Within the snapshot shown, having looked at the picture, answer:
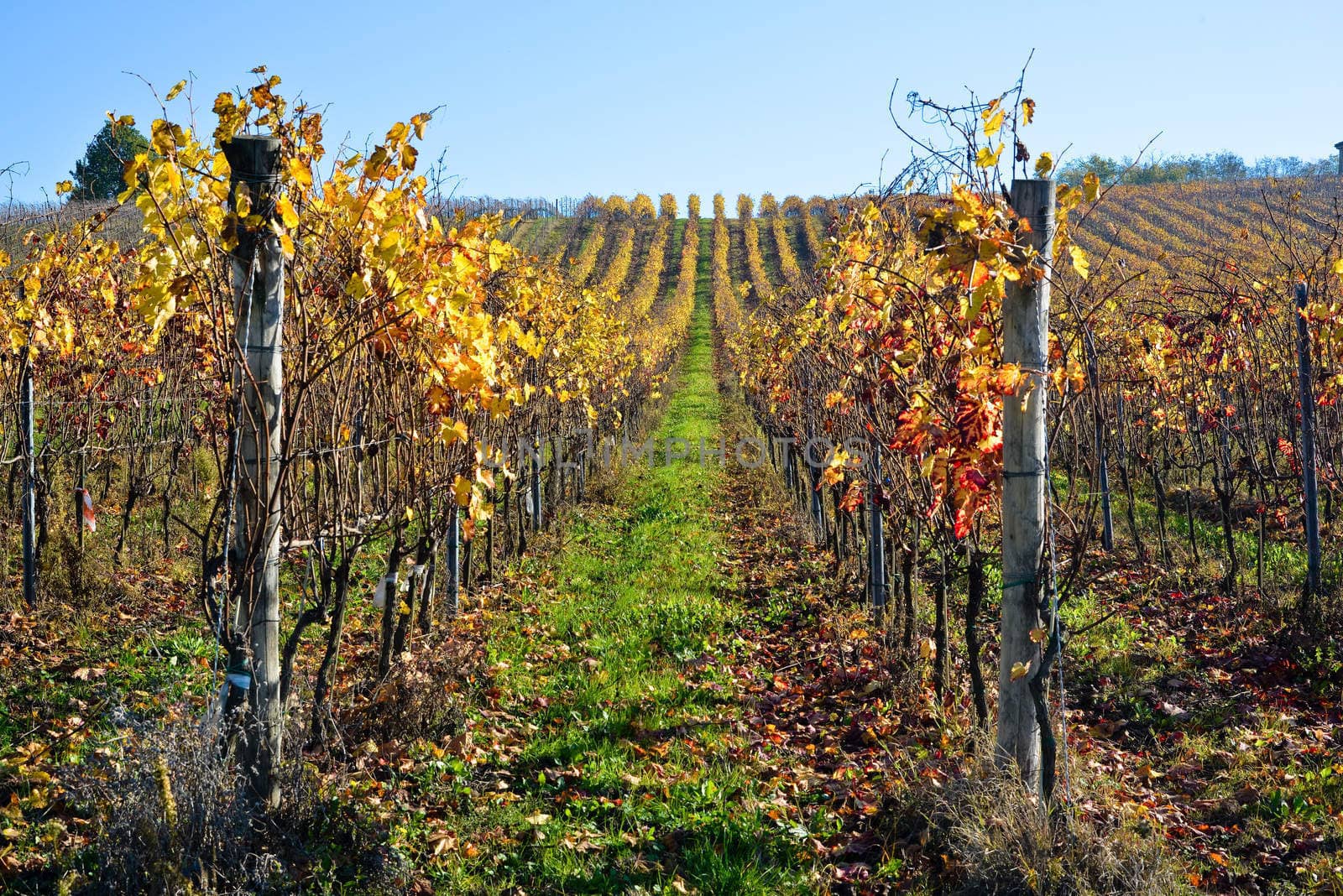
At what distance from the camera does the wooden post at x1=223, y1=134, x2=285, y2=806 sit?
284 cm

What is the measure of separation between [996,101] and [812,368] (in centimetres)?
369

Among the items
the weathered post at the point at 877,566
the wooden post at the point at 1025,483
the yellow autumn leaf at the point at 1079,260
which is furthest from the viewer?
the weathered post at the point at 877,566

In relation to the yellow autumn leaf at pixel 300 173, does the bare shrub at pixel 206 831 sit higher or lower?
lower

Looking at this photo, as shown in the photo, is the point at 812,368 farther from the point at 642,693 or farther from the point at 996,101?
the point at 996,101

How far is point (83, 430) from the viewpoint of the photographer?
838 cm

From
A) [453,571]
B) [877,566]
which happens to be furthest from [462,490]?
[877,566]

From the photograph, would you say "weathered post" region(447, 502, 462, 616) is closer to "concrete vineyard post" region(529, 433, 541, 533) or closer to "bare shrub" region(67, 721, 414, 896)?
"concrete vineyard post" region(529, 433, 541, 533)

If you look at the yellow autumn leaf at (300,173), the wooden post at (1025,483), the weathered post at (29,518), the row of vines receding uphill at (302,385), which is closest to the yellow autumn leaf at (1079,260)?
the wooden post at (1025,483)

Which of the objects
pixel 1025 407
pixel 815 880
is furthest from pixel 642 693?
pixel 1025 407

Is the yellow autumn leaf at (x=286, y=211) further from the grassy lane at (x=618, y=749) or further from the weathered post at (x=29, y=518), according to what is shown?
the weathered post at (x=29, y=518)

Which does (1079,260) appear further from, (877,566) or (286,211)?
(877,566)

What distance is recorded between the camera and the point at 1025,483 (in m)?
3.13

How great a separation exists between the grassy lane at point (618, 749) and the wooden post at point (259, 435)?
2.96 feet

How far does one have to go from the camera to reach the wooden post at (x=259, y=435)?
112 inches
